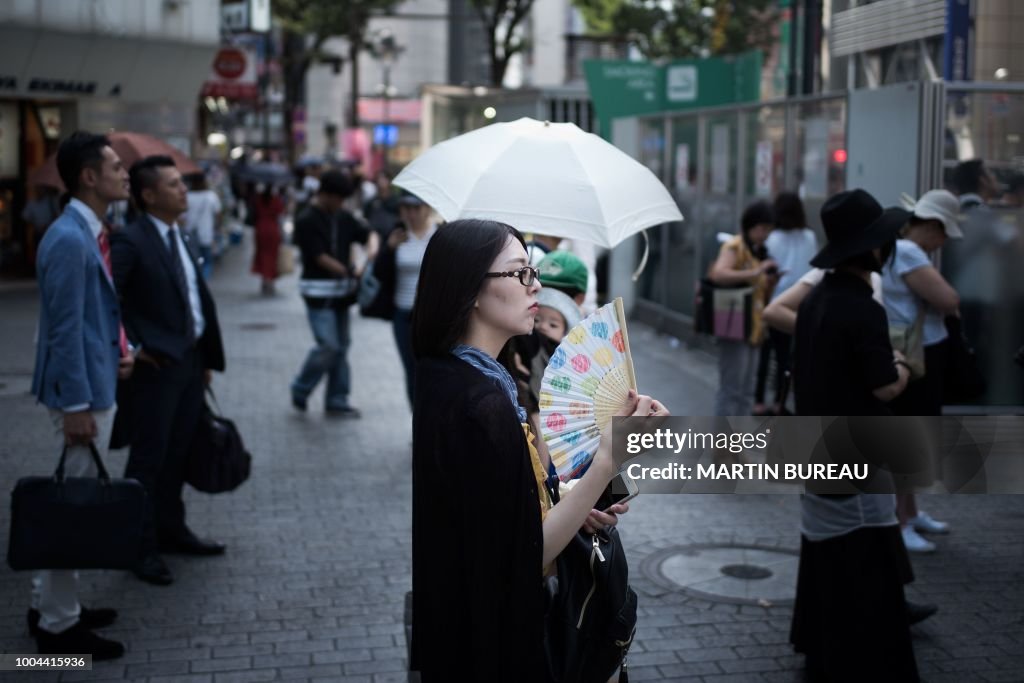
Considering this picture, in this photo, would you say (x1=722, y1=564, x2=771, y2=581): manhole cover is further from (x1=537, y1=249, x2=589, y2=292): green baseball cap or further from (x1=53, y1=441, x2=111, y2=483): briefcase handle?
(x1=53, y1=441, x2=111, y2=483): briefcase handle

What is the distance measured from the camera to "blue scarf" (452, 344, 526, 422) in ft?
9.22

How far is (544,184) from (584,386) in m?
1.87

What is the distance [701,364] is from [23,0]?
11584mm

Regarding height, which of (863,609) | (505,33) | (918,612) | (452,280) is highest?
(505,33)

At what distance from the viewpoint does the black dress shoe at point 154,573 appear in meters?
6.00

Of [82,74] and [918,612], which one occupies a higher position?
[82,74]

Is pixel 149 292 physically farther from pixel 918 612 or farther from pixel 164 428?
pixel 918 612

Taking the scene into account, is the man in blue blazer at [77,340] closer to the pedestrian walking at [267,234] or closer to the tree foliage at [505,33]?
the pedestrian walking at [267,234]

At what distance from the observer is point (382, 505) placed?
297 inches

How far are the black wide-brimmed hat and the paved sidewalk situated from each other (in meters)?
1.69

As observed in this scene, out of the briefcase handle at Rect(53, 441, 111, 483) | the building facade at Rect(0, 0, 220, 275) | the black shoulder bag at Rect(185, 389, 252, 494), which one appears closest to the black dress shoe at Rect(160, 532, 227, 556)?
the black shoulder bag at Rect(185, 389, 252, 494)

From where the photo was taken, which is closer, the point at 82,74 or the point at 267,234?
the point at 267,234

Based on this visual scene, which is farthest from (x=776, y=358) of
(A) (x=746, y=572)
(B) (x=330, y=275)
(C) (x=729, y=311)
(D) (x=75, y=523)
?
(D) (x=75, y=523)

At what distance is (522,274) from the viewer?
2881 millimetres
